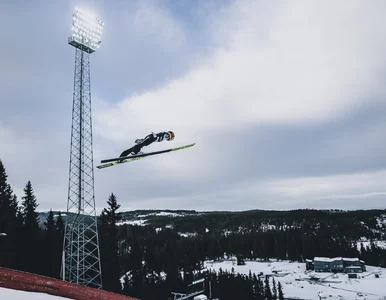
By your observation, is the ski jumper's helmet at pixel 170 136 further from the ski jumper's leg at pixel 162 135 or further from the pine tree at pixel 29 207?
the pine tree at pixel 29 207

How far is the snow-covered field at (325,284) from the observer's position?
73119 millimetres

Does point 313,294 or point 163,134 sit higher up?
point 163,134

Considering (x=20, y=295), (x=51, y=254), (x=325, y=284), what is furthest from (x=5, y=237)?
(x=325, y=284)

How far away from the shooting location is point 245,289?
200 ft

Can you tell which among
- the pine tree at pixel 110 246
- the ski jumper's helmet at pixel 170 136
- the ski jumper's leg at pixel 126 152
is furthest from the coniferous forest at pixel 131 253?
the ski jumper's helmet at pixel 170 136

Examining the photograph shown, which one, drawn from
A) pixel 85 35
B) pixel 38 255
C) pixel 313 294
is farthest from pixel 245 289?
pixel 85 35

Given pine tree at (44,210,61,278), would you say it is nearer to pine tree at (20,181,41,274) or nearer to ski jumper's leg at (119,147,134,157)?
pine tree at (20,181,41,274)

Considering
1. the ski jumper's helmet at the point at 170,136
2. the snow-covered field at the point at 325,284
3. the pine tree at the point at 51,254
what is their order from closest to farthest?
the ski jumper's helmet at the point at 170,136 < the pine tree at the point at 51,254 < the snow-covered field at the point at 325,284

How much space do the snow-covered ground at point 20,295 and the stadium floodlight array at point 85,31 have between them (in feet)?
76.2

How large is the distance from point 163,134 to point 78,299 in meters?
10.8

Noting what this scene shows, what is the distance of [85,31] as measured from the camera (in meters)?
24.7

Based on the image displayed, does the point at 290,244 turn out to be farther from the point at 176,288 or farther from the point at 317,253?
the point at 176,288

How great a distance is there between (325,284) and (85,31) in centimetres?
9568

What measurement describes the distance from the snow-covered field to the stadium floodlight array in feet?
240
